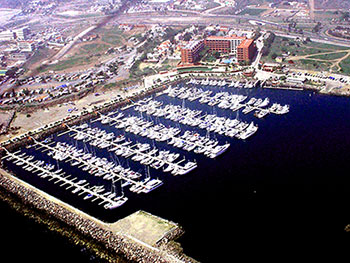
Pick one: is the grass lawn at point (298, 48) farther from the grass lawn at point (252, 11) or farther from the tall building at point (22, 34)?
the tall building at point (22, 34)

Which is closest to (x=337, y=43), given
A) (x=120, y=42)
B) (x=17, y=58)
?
(x=120, y=42)

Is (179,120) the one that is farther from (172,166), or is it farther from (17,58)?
(17,58)

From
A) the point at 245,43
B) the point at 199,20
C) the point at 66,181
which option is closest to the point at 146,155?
the point at 66,181

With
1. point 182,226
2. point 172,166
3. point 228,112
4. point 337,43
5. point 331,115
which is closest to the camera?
point 182,226

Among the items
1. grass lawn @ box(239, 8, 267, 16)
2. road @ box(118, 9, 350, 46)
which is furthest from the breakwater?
grass lawn @ box(239, 8, 267, 16)

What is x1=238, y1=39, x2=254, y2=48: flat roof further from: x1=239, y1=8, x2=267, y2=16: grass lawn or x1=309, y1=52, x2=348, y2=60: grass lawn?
x1=239, y1=8, x2=267, y2=16: grass lawn
